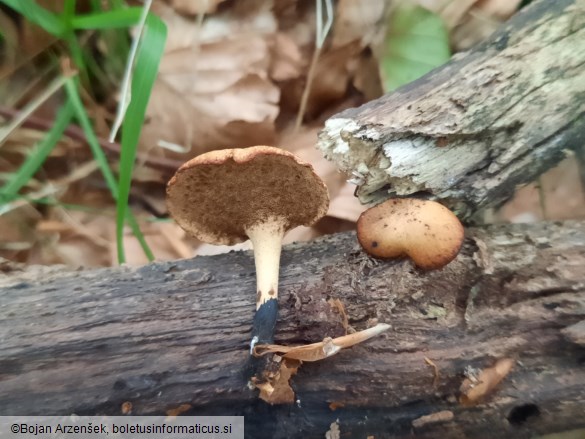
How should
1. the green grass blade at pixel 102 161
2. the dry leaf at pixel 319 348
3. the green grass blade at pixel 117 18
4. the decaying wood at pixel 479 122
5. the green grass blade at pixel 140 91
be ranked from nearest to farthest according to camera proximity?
the dry leaf at pixel 319 348 → the decaying wood at pixel 479 122 → the green grass blade at pixel 140 91 → the green grass blade at pixel 117 18 → the green grass blade at pixel 102 161

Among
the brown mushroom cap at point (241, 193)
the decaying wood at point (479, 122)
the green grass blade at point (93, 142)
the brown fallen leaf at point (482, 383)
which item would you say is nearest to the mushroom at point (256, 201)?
the brown mushroom cap at point (241, 193)

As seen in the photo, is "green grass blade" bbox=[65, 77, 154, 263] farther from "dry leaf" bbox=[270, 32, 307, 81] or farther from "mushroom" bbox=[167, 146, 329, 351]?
"dry leaf" bbox=[270, 32, 307, 81]

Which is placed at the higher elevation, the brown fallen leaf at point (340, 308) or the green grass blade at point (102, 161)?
the green grass blade at point (102, 161)

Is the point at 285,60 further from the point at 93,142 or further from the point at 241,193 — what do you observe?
the point at 241,193

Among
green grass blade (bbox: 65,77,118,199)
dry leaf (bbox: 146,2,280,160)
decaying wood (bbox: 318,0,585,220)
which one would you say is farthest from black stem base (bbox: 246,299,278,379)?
dry leaf (bbox: 146,2,280,160)

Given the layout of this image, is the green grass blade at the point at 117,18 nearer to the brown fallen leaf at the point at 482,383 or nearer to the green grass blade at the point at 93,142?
the green grass blade at the point at 93,142

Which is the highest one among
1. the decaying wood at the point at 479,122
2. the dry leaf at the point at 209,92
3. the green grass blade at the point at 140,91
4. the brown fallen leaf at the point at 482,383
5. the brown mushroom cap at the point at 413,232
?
the dry leaf at the point at 209,92

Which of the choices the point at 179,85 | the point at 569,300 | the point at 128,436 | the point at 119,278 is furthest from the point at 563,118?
the point at 179,85
